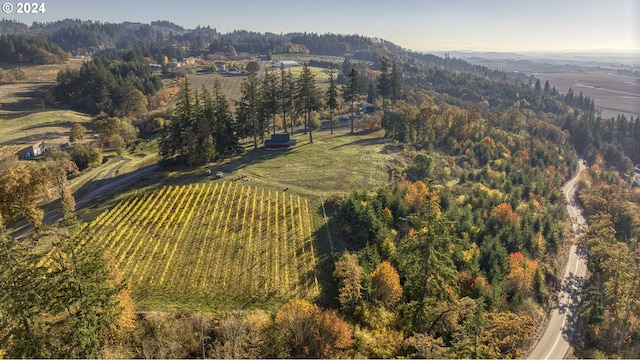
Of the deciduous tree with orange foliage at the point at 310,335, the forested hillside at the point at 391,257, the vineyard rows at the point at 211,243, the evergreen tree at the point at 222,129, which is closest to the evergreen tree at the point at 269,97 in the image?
the forested hillside at the point at 391,257

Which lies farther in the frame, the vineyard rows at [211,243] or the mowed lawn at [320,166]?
the mowed lawn at [320,166]

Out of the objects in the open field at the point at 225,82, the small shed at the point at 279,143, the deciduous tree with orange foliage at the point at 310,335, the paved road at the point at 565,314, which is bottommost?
the paved road at the point at 565,314

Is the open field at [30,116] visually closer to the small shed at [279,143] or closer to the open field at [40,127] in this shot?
the open field at [40,127]

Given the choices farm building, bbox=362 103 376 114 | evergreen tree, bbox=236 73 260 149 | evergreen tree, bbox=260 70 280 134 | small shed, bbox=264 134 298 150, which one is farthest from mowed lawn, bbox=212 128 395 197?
farm building, bbox=362 103 376 114

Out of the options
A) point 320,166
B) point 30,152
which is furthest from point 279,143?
point 30,152

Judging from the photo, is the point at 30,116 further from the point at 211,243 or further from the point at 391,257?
the point at 391,257

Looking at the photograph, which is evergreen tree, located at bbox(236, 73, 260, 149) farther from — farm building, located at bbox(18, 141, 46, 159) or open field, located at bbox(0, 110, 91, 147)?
open field, located at bbox(0, 110, 91, 147)

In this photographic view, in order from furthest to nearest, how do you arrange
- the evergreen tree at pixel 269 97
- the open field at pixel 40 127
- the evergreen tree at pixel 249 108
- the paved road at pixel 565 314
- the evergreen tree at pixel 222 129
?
1. the open field at pixel 40 127
2. the evergreen tree at pixel 269 97
3. the evergreen tree at pixel 249 108
4. the evergreen tree at pixel 222 129
5. the paved road at pixel 565 314
